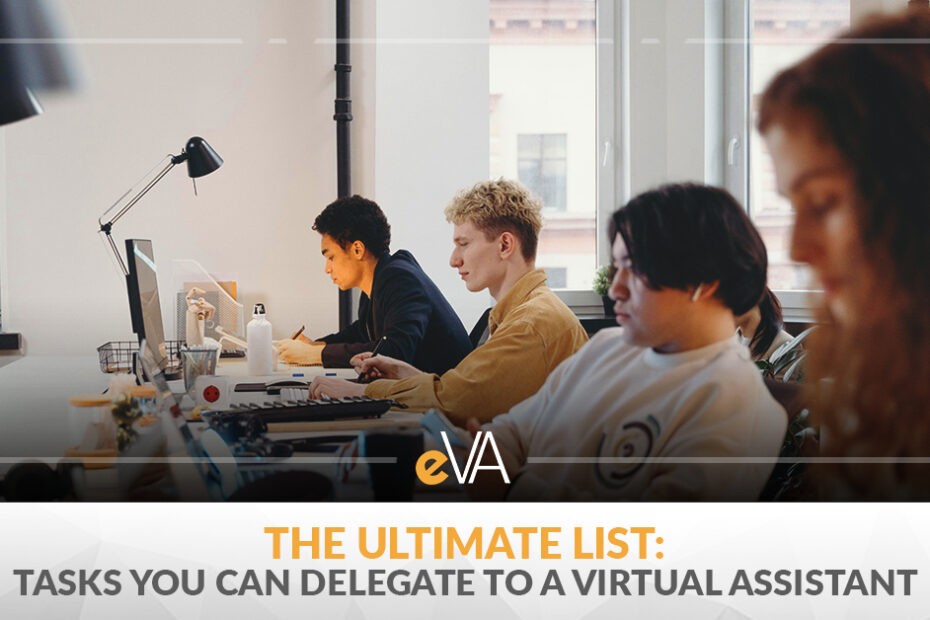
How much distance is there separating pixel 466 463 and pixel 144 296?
77cm

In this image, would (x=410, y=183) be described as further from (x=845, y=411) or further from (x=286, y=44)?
(x=845, y=411)

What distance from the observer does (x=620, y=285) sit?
204 cm

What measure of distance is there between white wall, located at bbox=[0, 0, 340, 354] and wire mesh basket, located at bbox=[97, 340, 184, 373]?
0.07ft

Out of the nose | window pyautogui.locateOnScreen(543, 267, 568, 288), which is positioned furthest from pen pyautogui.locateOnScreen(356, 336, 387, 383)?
the nose

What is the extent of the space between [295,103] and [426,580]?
1109 millimetres

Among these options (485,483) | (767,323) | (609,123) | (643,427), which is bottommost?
(485,483)

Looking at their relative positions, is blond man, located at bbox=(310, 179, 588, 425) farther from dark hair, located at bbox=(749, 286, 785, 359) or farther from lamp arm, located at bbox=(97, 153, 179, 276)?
lamp arm, located at bbox=(97, 153, 179, 276)

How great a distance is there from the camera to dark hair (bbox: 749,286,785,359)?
2.01 m

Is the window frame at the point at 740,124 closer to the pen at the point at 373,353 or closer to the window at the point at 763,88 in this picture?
the window at the point at 763,88

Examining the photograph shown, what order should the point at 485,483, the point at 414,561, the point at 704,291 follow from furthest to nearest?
the point at 414,561 < the point at 485,483 < the point at 704,291

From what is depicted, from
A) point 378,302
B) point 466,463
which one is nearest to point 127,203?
point 378,302

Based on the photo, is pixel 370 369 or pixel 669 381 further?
pixel 370 369

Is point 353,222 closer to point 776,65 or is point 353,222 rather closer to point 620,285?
point 620,285

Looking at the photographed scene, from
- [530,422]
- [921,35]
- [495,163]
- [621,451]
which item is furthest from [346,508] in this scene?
[921,35]
